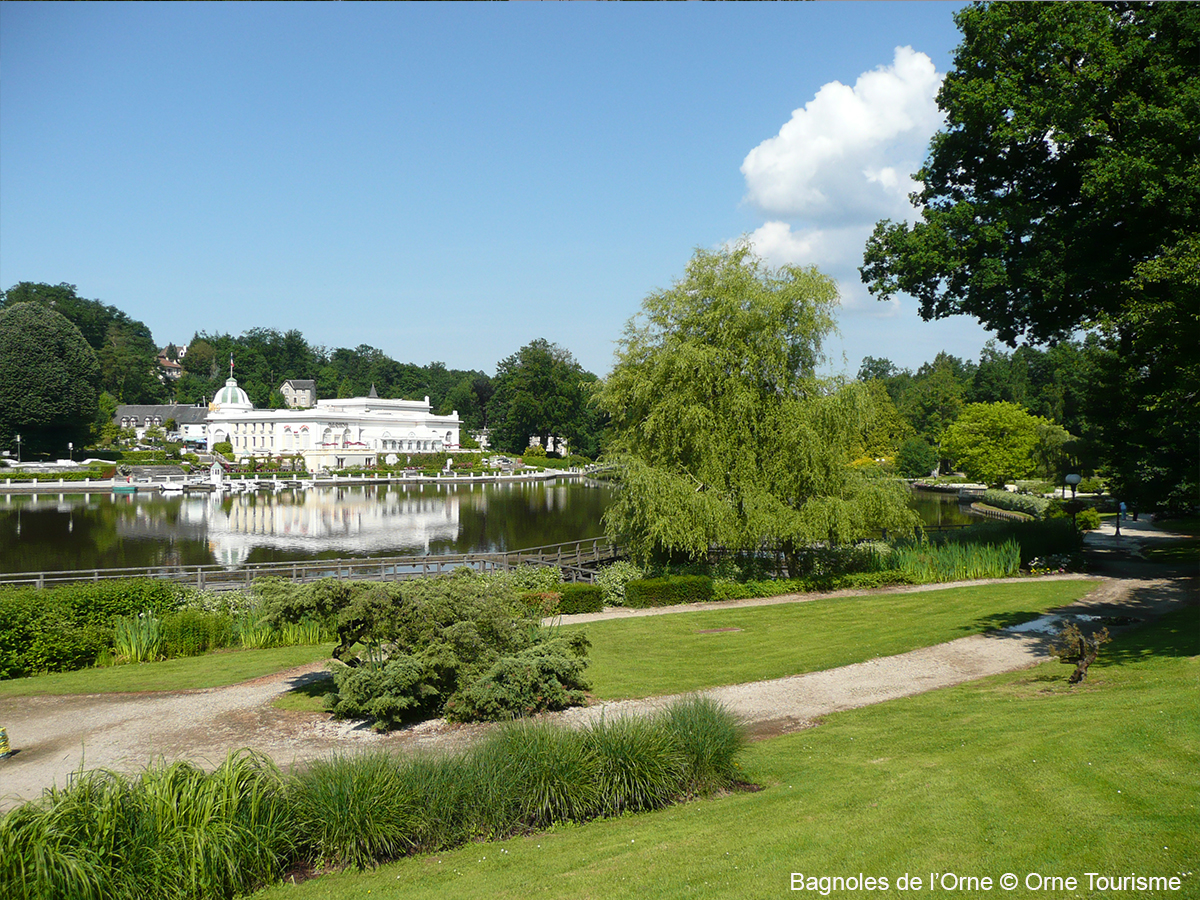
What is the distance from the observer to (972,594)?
19.8 m

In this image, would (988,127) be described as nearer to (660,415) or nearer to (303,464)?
(660,415)

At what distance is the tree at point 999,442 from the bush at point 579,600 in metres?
45.8

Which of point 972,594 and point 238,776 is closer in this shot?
point 238,776

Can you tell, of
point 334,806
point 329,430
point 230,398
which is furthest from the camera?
point 230,398

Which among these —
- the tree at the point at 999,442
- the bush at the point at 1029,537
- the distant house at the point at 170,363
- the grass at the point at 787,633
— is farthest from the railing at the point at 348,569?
the distant house at the point at 170,363

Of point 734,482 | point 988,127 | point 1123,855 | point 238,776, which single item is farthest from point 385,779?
point 988,127

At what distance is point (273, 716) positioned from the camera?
1160 centimetres

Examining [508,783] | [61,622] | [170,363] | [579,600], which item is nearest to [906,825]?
[508,783]

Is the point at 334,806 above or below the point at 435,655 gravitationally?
below

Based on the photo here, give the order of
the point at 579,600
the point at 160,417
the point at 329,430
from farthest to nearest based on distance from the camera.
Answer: the point at 160,417, the point at 329,430, the point at 579,600

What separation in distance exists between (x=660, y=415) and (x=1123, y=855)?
18.4m

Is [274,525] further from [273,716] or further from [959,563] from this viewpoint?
[273,716]

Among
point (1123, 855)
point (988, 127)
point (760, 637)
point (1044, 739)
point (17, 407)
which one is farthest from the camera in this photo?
point (17, 407)

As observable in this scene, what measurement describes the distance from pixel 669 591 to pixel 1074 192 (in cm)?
1590
